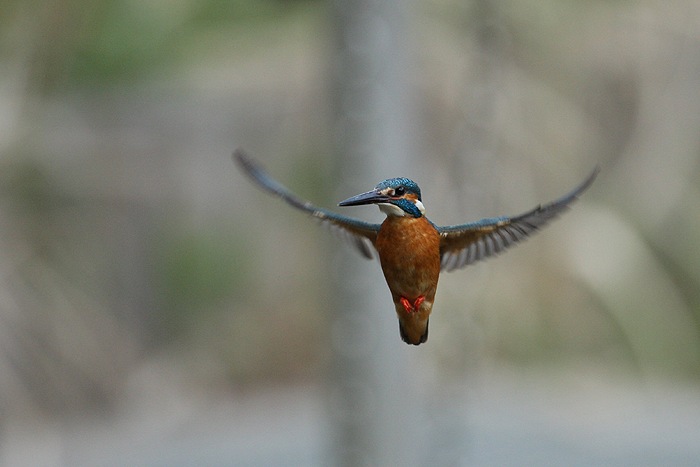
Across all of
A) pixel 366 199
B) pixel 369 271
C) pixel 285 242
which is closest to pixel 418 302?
pixel 366 199

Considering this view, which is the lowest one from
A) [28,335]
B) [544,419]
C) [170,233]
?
[544,419]

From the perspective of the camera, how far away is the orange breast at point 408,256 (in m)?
0.45

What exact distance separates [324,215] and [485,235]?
10 cm

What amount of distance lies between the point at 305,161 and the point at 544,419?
0.88 metres

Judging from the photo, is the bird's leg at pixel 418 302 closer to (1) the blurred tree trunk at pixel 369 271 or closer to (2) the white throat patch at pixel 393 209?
(2) the white throat patch at pixel 393 209

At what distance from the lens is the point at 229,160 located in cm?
296

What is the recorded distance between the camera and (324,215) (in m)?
0.46

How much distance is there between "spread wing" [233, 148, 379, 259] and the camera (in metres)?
0.43

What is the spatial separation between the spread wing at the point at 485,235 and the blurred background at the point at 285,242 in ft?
4.33

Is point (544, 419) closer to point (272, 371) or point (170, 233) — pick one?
point (272, 371)

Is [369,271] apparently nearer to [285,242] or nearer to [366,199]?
[366,199]

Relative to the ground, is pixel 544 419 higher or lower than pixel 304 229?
lower

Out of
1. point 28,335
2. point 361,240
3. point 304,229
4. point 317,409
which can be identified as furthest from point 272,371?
point 361,240

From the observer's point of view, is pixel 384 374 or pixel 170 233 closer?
pixel 384 374
